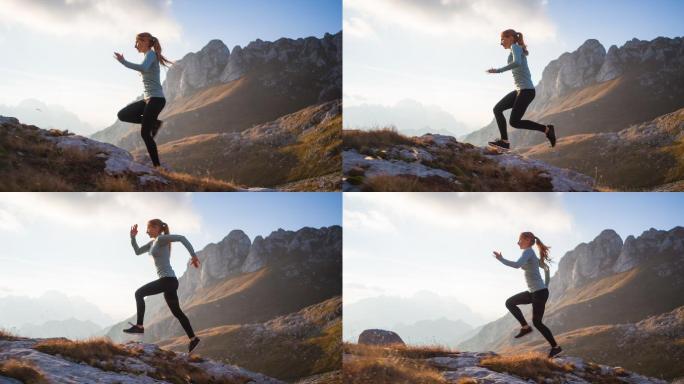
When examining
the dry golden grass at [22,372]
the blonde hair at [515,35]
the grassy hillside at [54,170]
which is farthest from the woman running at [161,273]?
the blonde hair at [515,35]

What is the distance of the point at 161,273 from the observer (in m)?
13.4

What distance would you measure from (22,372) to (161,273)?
3.77m

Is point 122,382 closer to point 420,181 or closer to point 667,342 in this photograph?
point 420,181

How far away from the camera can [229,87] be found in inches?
7323

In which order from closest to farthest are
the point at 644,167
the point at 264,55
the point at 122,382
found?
the point at 122,382
the point at 644,167
the point at 264,55

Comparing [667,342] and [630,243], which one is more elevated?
[630,243]

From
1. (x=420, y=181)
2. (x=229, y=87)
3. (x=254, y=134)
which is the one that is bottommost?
(x=420, y=181)

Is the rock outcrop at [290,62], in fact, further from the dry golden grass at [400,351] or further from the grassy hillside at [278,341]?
the dry golden grass at [400,351]

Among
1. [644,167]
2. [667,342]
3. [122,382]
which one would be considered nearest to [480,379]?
[122,382]

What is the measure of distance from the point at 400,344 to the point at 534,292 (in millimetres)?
5192

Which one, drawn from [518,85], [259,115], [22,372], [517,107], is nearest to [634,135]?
[259,115]

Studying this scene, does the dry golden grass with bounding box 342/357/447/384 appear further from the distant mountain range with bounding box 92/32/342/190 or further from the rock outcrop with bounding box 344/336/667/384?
the distant mountain range with bounding box 92/32/342/190

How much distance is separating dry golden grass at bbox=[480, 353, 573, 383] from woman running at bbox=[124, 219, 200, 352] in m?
9.41

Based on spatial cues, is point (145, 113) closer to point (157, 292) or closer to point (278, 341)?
point (157, 292)
